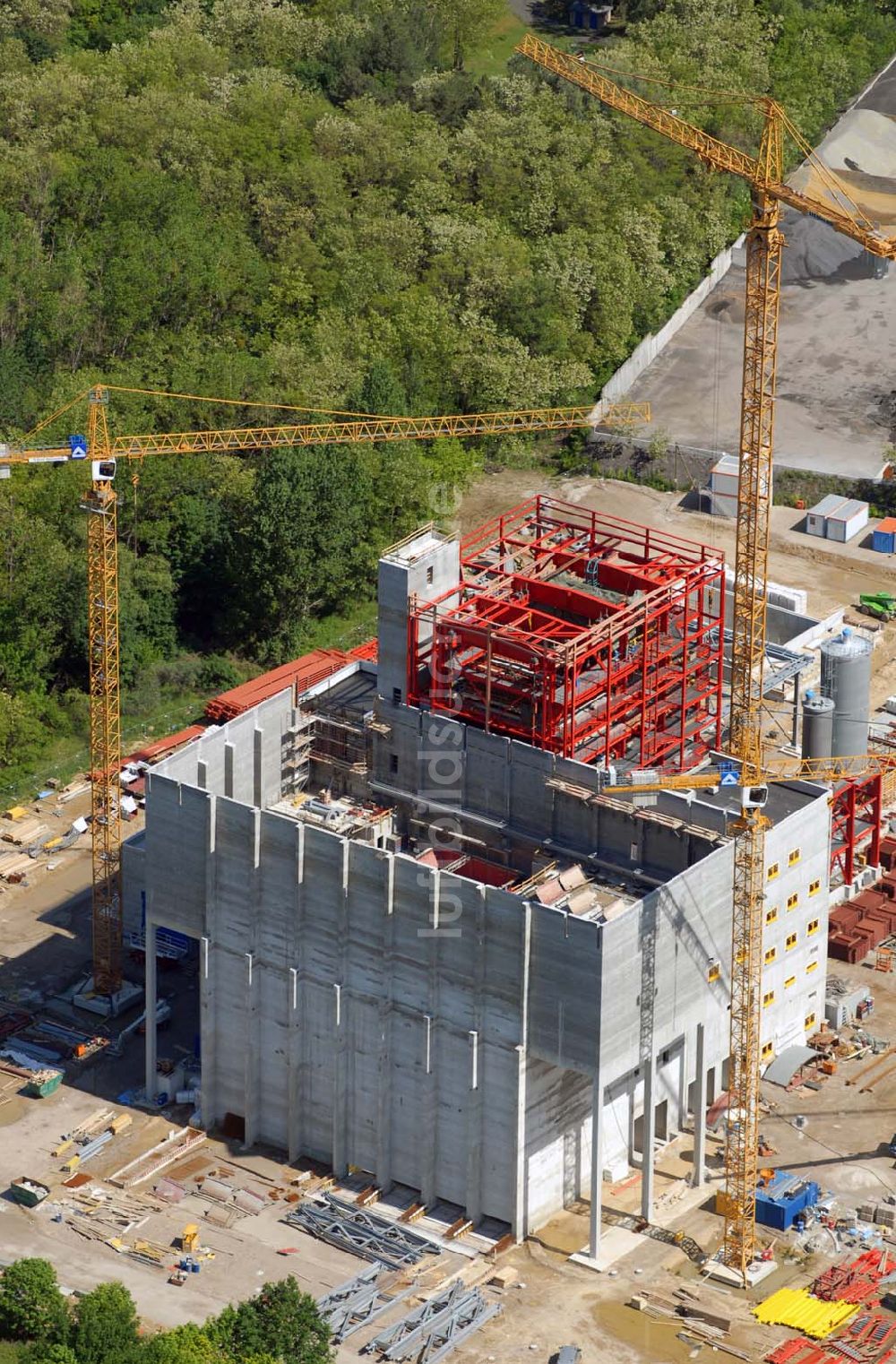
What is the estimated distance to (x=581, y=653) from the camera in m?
140

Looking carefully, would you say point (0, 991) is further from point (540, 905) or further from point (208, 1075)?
point (540, 905)

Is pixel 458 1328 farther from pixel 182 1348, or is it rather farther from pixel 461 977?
pixel 461 977

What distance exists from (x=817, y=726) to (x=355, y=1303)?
50.2m

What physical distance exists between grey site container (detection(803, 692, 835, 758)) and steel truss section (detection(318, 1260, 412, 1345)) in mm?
46804

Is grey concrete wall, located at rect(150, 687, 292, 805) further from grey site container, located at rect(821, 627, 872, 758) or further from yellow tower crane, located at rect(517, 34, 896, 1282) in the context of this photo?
grey site container, located at rect(821, 627, 872, 758)

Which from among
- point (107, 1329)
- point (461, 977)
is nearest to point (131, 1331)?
point (107, 1329)

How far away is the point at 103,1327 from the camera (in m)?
117

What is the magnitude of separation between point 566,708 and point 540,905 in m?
16.4

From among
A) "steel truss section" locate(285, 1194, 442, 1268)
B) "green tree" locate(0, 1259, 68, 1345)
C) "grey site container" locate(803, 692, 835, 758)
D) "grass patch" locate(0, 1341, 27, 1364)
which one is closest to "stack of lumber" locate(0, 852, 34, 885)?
"steel truss section" locate(285, 1194, 442, 1268)

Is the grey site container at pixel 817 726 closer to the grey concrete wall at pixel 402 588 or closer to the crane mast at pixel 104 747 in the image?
the grey concrete wall at pixel 402 588

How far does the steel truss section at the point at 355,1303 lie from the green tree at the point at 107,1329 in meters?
9.06

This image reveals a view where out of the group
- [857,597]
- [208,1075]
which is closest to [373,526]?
[857,597]

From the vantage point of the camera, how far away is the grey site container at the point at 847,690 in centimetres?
16075

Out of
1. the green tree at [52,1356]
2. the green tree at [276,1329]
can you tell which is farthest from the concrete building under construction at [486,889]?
the green tree at [52,1356]
